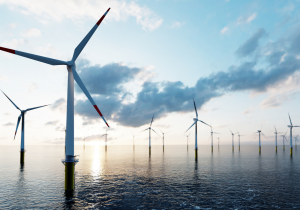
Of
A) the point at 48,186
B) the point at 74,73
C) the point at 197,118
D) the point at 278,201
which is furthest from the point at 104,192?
the point at 197,118

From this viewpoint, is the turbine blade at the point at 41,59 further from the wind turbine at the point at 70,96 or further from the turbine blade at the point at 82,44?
the turbine blade at the point at 82,44

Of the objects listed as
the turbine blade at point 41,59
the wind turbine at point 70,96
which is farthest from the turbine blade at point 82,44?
the turbine blade at point 41,59

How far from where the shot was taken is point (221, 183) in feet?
177

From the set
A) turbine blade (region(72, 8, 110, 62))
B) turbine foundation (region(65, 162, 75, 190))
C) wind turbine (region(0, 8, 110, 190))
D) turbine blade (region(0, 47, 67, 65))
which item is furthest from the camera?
turbine blade (region(72, 8, 110, 62))

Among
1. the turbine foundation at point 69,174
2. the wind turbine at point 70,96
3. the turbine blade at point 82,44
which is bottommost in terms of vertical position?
the turbine foundation at point 69,174

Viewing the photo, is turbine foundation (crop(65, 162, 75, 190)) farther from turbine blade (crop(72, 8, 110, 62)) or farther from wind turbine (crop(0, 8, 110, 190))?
turbine blade (crop(72, 8, 110, 62))

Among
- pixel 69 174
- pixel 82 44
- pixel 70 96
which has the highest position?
pixel 82 44

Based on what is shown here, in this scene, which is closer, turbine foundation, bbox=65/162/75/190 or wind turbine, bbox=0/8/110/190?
wind turbine, bbox=0/8/110/190

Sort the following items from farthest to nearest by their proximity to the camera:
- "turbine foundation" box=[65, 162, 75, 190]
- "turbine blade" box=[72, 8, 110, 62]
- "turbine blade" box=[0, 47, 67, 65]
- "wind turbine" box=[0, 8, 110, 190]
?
"turbine blade" box=[72, 8, 110, 62] → "turbine foundation" box=[65, 162, 75, 190] → "wind turbine" box=[0, 8, 110, 190] → "turbine blade" box=[0, 47, 67, 65]

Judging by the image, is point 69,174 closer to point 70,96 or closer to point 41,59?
point 70,96

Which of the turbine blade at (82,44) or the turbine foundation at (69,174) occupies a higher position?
the turbine blade at (82,44)

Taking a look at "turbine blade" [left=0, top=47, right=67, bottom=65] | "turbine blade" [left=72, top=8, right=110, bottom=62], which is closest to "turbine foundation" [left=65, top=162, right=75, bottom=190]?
"turbine blade" [left=0, top=47, right=67, bottom=65]

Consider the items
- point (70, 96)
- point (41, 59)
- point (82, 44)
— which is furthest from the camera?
point (82, 44)

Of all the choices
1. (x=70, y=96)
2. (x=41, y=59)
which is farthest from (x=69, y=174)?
(x=41, y=59)
